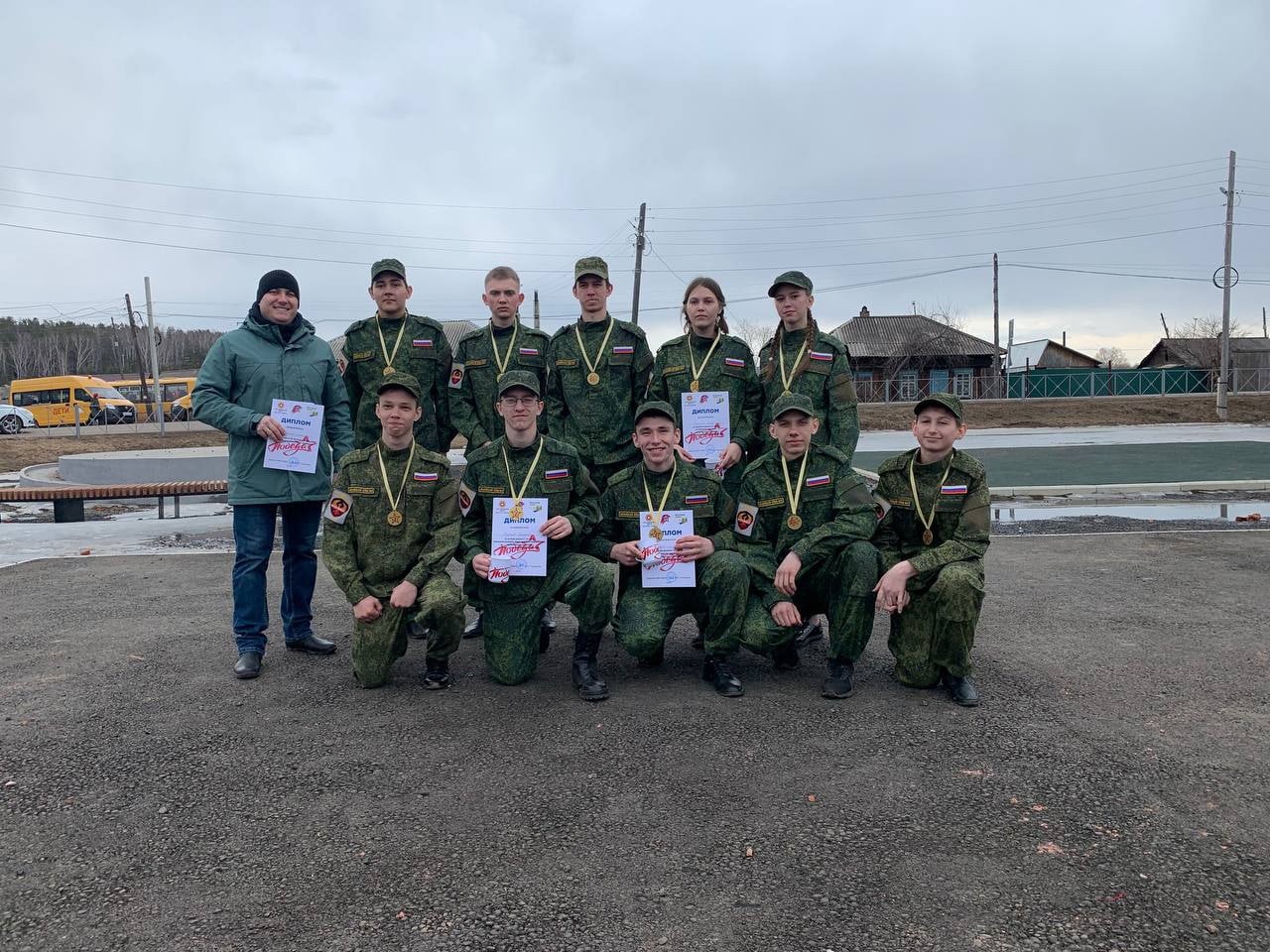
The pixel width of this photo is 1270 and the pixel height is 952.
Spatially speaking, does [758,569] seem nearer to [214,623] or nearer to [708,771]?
[708,771]

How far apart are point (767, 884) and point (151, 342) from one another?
42036 millimetres

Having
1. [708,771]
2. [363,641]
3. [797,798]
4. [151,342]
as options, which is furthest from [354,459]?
[151,342]

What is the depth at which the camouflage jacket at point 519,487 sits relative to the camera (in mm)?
4594

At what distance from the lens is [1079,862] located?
105 inches

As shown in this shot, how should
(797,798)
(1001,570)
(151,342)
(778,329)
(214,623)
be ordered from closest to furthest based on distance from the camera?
(797,798)
(778,329)
(214,623)
(1001,570)
(151,342)

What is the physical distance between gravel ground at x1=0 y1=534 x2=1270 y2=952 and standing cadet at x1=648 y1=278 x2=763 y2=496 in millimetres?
1351

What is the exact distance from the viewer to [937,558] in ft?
14.1

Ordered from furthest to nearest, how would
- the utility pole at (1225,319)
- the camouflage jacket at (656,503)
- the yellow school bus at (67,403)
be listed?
the yellow school bus at (67,403)
the utility pole at (1225,319)
the camouflage jacket at (656,503)

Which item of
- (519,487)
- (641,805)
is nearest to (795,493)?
(519,487)

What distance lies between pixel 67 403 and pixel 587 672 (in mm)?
47638

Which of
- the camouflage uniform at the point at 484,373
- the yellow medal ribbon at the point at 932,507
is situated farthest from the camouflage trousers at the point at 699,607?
the camouflage uniform at the point at 484,373

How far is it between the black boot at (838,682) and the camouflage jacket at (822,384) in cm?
134

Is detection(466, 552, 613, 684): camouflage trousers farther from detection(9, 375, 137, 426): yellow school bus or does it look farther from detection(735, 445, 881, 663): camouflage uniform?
detection(9, 375, 137, 426): yellow school bus

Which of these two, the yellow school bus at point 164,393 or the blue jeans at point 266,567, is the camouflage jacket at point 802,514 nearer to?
the blue jeans at point 266,567
